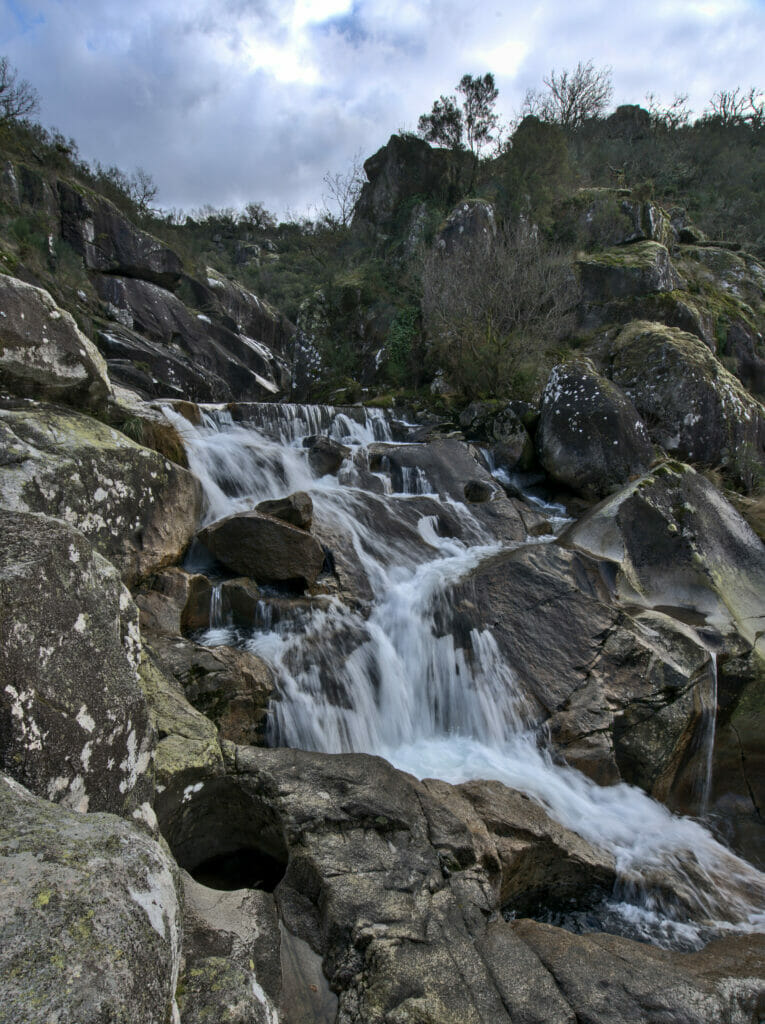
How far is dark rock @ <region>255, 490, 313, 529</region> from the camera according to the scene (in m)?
7.14

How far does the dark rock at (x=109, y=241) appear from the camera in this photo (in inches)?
739

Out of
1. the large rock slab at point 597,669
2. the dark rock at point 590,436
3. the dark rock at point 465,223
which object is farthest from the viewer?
the dark rock at point 465,223

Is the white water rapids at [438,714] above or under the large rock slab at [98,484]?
under

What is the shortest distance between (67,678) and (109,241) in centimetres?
2280

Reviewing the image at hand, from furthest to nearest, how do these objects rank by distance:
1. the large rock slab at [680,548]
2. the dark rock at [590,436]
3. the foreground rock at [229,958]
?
the dark rock at [590,436] → the large rock slab at [680,548] → the foreground rock at [229,958]

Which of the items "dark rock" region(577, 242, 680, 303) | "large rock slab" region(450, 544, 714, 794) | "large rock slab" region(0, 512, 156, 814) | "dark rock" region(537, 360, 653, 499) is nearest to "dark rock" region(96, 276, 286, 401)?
"dark rock" region(537, 360, 653, 499)

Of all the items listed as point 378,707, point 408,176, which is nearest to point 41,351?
point 378,707

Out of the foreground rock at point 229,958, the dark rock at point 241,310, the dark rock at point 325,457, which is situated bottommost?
the foreground rock at point 229,958

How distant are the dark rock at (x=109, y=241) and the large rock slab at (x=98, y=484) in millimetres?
17159

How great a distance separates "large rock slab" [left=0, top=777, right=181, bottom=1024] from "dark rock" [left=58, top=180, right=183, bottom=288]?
22179 millimetres

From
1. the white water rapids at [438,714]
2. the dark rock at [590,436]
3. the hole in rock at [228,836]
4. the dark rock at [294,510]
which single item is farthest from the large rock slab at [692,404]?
the hole in rock at [228,836]

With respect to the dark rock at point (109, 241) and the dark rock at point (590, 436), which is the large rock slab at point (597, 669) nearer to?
the dark rock at point (590, 436)

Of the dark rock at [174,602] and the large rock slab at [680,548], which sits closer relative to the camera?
the dark rock at [174,602]

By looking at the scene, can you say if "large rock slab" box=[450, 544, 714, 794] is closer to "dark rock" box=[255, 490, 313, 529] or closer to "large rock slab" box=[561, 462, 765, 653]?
"large rock slab" box=[561, 462, 765, 653]
